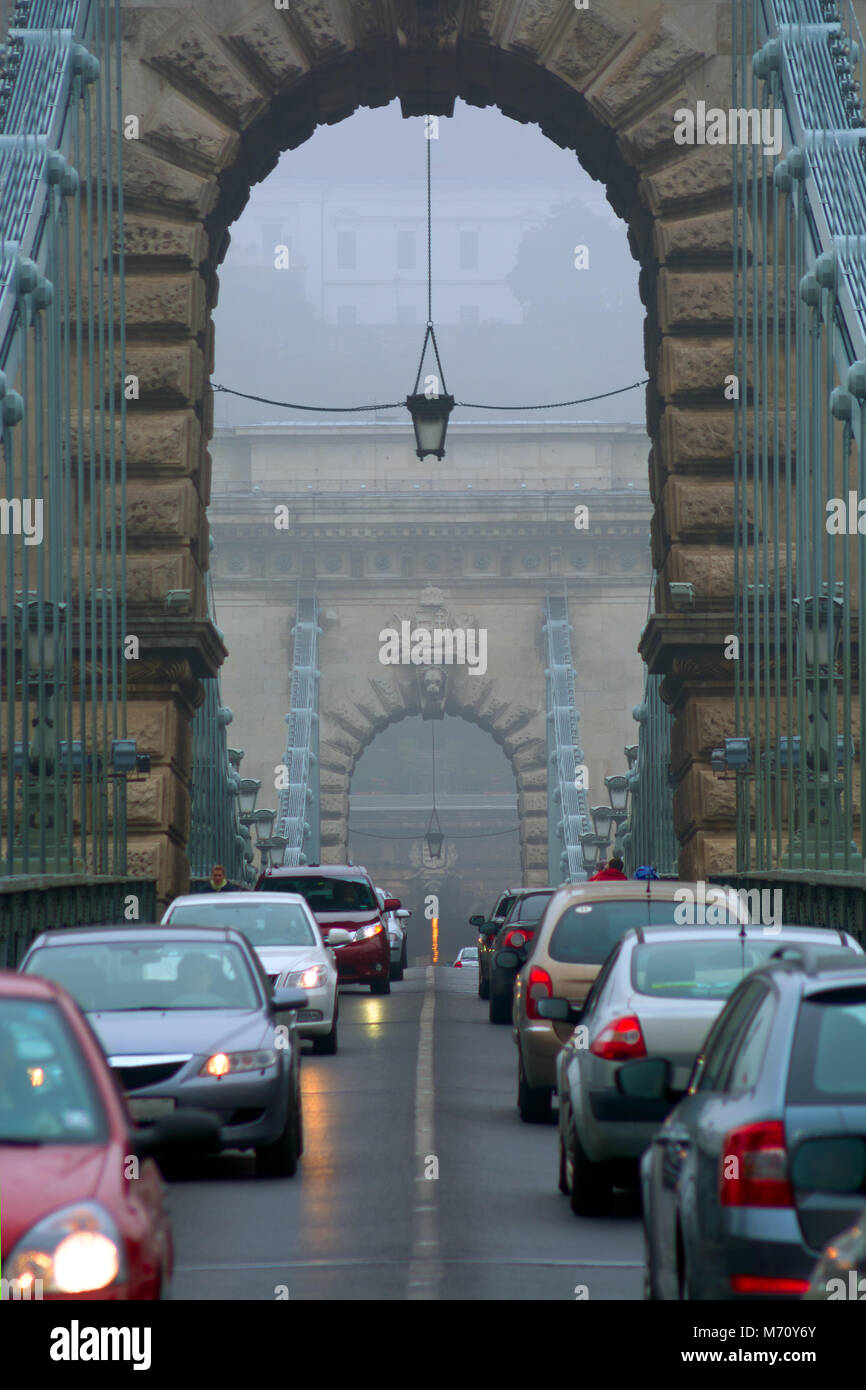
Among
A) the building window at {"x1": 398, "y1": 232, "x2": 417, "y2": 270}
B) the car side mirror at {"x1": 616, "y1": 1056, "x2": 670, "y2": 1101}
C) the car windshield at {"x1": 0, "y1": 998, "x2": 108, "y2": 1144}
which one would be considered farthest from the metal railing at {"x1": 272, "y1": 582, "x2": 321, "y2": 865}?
the building window at {"x1": 398, "y1": 232, "x2": 417, "y2": 270}

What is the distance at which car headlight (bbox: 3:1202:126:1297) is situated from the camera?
5.06 m

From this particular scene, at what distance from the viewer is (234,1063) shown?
11.1m

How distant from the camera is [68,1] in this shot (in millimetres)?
22438

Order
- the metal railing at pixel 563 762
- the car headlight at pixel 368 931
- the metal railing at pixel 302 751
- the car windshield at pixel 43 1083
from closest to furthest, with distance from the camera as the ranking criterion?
the car windshield at pixel 43 1083, the car headlight at pixel 368 931, the metal railing at pixel 302 751, the metal railing at pixel 563 762

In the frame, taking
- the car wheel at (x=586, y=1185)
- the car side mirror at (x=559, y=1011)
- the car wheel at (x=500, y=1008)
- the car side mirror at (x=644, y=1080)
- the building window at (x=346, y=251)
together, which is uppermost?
the building window at (x=346, y=251)

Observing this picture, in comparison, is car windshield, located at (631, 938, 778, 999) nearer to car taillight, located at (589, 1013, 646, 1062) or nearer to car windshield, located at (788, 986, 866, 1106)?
car taillight, located at (589, 1013, 646, 1062)

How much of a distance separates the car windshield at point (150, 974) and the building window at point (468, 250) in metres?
128

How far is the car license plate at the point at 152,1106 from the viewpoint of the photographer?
10826 millimetres

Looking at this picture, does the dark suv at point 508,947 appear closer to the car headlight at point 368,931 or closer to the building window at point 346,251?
the car headlight at point 368,931

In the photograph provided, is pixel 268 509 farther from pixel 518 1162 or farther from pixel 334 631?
pixel 518 1162

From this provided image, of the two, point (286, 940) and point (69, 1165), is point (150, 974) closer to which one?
point (69, 1165)

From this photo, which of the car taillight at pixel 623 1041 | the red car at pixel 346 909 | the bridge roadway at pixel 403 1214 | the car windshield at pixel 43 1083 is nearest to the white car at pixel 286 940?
the bridge roadway at pixel 403 1214

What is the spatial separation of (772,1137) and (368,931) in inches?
907
